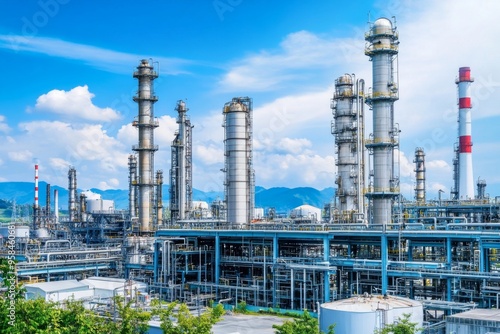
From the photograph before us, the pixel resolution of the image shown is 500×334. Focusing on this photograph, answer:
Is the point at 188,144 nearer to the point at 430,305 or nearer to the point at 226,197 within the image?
the point at 226,197

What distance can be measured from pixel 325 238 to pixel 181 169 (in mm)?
24293

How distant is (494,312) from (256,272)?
693 inches

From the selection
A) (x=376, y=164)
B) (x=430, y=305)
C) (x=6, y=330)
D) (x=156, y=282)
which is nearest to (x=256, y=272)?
(x=156, y=282)

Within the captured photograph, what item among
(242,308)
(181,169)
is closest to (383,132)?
(242,308)

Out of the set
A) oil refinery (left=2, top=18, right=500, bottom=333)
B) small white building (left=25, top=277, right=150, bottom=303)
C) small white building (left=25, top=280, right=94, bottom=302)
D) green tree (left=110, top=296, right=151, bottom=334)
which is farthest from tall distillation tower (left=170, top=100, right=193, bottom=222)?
green tree (left=110, top=296, right=151, bottom=334)

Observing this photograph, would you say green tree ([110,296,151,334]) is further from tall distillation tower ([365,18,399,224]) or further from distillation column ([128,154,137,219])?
distillation column ([128,154,137,219])

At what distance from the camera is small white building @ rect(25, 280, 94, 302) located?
32406mm

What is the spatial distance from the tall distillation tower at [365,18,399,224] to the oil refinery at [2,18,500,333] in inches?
2.9

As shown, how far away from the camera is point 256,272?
37875 millimetres

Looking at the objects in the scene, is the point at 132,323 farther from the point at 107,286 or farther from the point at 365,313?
the point at 107,286

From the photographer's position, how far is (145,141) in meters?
51.6

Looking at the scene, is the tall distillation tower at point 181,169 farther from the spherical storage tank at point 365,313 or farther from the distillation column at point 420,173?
the spherical storage tank at point 365,313

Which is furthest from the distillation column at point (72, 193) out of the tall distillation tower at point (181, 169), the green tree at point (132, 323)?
the green tree at point (132, 323)

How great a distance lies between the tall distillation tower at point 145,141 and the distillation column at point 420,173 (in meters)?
29.6
